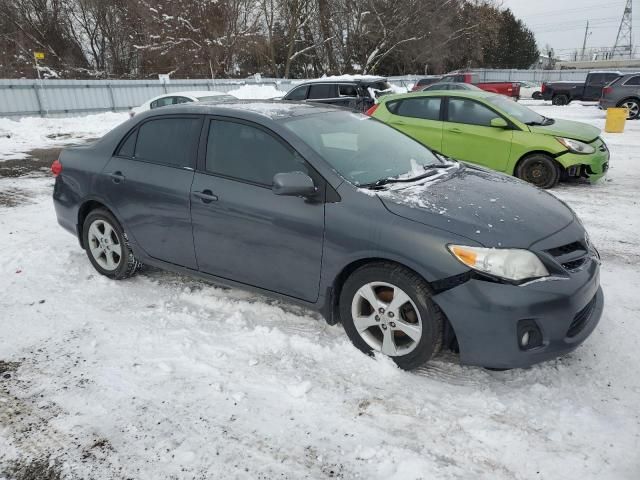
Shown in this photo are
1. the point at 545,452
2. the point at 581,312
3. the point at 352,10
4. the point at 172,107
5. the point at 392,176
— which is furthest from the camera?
the point at 352,10

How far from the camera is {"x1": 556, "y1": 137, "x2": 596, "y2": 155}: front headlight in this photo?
737cm

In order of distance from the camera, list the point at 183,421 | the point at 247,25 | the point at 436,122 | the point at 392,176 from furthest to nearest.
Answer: the point at 247,25 < the point at 436,122 < the point at 392,176 < the point at 183,421

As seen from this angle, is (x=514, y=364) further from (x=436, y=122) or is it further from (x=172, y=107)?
(x=436, y=122)

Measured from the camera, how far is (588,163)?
7332mm

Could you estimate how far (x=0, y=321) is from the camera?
3.81m

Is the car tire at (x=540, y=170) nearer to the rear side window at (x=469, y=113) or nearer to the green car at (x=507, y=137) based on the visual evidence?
the green car at (x=507, y=137)

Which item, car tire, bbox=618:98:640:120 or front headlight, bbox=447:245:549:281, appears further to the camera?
car tire, bbox=618:98:640:120

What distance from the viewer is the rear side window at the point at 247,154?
11.1 ft

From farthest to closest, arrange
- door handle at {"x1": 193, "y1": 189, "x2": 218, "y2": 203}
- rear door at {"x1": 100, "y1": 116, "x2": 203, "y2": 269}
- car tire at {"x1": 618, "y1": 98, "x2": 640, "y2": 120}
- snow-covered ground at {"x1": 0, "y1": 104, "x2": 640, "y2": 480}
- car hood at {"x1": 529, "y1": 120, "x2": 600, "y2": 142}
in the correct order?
car tire at {"x1": 618, "y1": 98, "x2": 640, "y2": 120} → car hood at {"x1": 529, "y1": 120, "x2": 600, "y2": 142} → rear door at {"x1": 100, "y1": 116, "x2": 203, "y2": 269} → door handle at {"x1": 193, "y1": 189, "x2": 218, "y2": 203} → snow-covered ground at {"x1": 0, "y1": 104, "x2": 640, "y2": 480}

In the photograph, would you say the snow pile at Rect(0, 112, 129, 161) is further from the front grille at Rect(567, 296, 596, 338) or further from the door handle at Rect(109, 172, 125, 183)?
the front grille at Rect(567, 296, 596, 338)

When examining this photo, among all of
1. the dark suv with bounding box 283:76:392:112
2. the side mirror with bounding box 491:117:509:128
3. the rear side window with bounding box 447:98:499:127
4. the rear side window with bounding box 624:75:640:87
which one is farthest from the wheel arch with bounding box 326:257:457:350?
the rear side window with bounding box 624:75:640:87

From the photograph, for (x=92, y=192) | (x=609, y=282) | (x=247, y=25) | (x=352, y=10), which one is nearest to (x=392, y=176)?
(x=609, y=282)

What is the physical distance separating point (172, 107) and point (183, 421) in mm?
2651

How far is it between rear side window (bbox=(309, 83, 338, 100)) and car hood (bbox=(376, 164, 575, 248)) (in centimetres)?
1113
